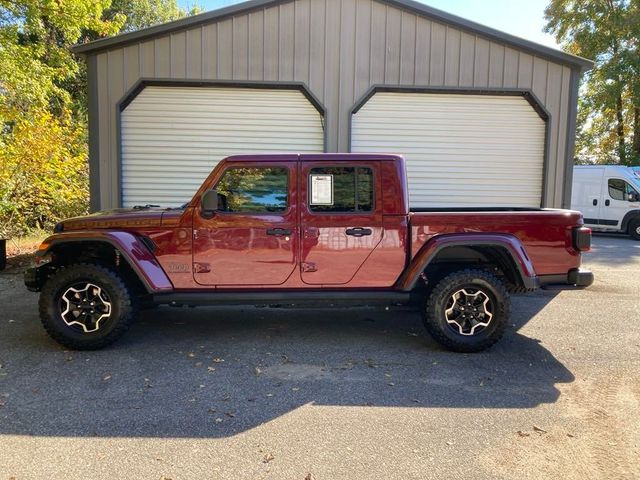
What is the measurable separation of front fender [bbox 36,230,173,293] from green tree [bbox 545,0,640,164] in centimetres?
2346

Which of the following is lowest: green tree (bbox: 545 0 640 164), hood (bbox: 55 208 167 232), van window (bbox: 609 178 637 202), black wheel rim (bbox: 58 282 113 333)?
black wheel rim (bbox: 58 282 113 333)

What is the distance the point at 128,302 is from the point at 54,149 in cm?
699

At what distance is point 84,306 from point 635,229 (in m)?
16.7

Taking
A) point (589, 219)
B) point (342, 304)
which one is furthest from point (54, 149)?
point (589, 219)

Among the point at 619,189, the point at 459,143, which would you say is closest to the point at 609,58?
the point at 619,189

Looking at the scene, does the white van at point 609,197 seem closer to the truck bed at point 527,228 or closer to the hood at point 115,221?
the truck bed at point 527,228

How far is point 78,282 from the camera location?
4.72 m

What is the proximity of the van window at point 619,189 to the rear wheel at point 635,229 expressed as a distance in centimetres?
77

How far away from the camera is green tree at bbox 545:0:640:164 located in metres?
21.9

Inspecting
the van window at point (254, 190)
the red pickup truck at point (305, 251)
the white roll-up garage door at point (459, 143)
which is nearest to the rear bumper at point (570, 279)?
the red pickup truck at point (305, 251)

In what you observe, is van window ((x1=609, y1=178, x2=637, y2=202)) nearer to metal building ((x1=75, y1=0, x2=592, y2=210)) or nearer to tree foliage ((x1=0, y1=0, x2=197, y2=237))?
metal building ((x1=75, y1=0, x2=592, y2=210))

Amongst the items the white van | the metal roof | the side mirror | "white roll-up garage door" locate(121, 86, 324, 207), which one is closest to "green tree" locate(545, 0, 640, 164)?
the white van

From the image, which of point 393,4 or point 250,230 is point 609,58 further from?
point 250,230

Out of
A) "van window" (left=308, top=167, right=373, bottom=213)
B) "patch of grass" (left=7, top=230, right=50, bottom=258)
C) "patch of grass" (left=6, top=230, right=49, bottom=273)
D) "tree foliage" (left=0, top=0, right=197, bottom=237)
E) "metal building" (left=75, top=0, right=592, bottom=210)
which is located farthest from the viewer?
"patch of grass" (left=7, top=230, right=50, bottom=258)
